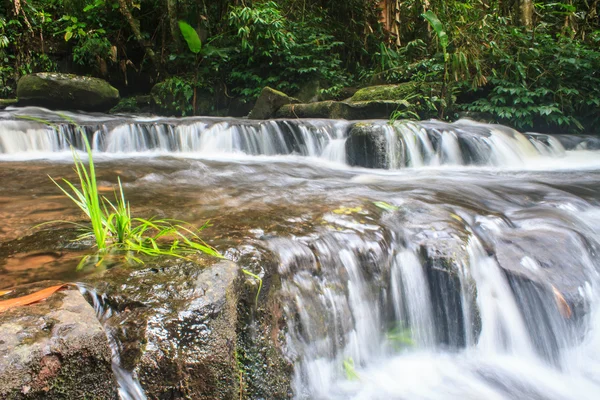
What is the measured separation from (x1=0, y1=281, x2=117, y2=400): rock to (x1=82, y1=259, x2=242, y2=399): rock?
17 cm

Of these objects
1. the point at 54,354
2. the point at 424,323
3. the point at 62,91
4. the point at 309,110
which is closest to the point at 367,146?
the point at 309,110

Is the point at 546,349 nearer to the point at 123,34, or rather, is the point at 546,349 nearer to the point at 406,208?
the point at 406,208

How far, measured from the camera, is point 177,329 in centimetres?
164

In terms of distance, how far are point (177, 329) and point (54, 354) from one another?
17.4 inches

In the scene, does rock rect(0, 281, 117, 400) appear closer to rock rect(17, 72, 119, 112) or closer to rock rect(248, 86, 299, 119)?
rock rect(248, 86, 299, 119)

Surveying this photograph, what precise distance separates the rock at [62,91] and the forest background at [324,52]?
1.37m

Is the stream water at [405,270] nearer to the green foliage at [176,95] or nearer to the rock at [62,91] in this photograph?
the rock at [62,91]

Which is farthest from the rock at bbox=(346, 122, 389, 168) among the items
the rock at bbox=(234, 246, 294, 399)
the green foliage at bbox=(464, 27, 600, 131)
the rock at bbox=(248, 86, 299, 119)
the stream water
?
the rock at bbox=(234, 246, 294, 399)

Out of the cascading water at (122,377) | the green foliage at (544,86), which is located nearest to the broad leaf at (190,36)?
the green foliage at (544,86)

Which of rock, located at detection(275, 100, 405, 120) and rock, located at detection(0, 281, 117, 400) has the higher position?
rock, located at detection(275, 100, 405, 120)

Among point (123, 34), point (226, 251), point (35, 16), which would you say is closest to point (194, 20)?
point (123, 34)

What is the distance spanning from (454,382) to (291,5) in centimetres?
1255

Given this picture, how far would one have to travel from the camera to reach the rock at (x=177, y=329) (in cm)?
160

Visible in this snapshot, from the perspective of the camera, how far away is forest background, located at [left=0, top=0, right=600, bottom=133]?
9031mm
